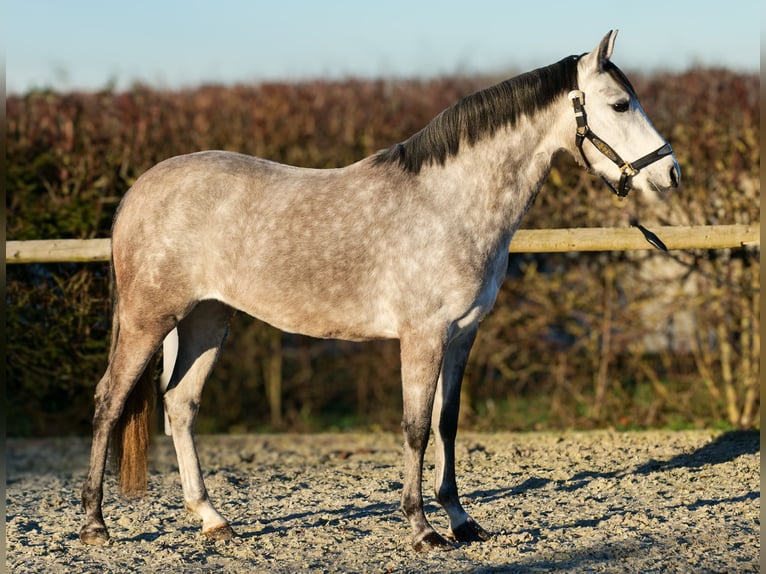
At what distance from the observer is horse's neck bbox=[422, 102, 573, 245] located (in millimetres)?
4047

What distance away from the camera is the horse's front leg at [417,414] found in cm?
395

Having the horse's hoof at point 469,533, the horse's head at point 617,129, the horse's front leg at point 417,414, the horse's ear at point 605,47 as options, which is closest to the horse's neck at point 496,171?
the horse's head at point 617,129

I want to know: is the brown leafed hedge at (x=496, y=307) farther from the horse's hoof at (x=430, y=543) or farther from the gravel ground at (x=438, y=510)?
the horse's hoof at (x=430, y=543)

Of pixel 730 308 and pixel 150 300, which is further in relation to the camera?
pixel 730 308

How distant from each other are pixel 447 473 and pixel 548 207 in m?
3.30

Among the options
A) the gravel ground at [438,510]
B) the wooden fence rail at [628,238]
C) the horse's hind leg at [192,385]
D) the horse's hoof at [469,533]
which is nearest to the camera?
the gravel ground at [438,510]

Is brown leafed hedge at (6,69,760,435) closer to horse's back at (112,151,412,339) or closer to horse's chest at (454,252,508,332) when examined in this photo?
horse's back at (112,151,412,339)

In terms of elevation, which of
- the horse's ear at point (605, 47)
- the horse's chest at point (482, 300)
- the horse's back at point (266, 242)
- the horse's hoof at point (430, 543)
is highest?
the horse's ear at point (605, 47)

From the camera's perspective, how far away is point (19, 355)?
658 cm

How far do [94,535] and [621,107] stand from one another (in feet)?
10.00

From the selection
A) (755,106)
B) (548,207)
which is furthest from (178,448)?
(755,106)

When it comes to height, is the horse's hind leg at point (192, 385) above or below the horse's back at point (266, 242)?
below

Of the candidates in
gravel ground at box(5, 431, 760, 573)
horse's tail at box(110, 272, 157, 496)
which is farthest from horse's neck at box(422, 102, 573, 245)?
horse's tail at box(110, 272, 157, 496)

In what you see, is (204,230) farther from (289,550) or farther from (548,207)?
(548,207)
